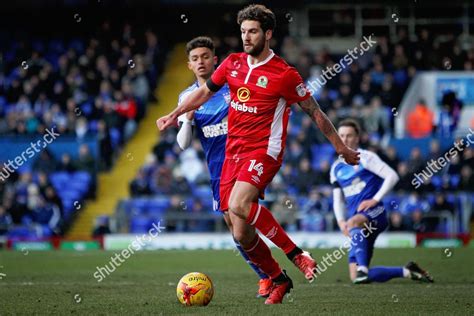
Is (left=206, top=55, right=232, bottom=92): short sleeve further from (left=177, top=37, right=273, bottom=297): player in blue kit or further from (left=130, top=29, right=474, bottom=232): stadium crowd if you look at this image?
(left=130, top=29, right=474, bottom=232): stadium crowd

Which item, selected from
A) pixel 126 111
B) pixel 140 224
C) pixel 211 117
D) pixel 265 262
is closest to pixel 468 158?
pixel 140 224

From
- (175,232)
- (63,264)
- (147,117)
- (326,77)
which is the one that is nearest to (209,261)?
(63,264)

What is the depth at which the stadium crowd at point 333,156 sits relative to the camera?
79.0 ft

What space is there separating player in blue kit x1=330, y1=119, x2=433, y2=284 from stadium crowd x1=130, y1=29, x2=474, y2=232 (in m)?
10.4

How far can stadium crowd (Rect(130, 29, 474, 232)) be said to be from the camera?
79.0ft

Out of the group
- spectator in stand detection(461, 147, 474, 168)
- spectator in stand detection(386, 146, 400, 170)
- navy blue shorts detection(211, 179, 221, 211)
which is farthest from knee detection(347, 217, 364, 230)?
spectator in stand detection(461, 147, 474, 168)

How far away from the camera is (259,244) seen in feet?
32.8

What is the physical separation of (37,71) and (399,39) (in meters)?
11.3

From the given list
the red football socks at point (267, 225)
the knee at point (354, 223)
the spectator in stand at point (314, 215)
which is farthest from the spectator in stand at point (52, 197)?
the red football socks at point (267, 225)

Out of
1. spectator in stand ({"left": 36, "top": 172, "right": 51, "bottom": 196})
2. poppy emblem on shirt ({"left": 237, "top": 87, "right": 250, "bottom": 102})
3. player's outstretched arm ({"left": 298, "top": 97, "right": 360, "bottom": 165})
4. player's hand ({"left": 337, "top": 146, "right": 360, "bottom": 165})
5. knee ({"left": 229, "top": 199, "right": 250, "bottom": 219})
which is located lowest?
spectator in stand ({"left": 36, "top": 172, "right": 51, "bottom": 196})

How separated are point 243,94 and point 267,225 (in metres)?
1.29

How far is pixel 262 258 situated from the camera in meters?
10.1

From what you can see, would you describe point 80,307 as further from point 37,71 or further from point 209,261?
point 37,71

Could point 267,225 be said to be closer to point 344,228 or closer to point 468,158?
point 344,228
